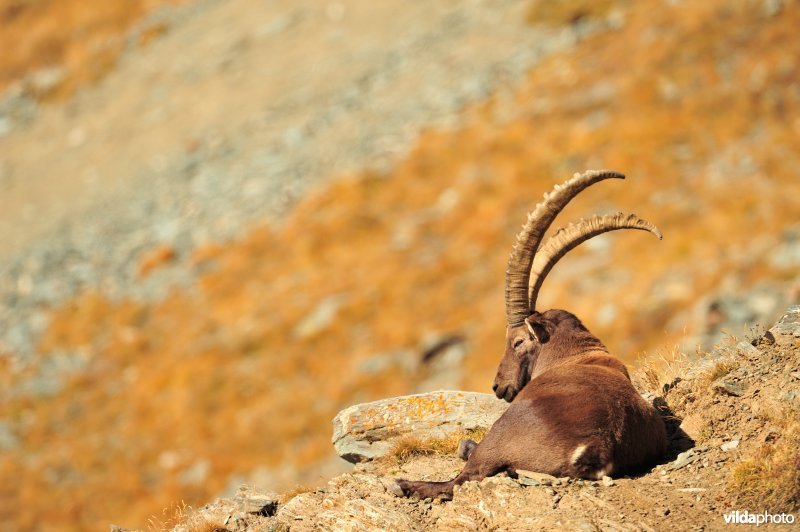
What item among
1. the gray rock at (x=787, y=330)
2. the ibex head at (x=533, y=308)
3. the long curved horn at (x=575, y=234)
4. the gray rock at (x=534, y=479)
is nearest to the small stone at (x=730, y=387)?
the gray rock at (x=787, y=330)

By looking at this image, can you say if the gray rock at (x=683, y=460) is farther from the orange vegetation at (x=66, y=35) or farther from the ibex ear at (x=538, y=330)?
the orange vegetation at (x=66, y=35)

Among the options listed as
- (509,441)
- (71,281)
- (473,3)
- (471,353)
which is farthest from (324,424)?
(473,3)

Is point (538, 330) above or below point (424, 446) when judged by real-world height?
above

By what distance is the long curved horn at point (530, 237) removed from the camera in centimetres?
943

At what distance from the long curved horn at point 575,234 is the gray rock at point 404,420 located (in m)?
1.38

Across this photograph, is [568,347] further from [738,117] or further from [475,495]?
[738,117]

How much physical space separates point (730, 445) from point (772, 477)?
38.1 inches

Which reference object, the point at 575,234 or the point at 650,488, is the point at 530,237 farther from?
the point at 650,488

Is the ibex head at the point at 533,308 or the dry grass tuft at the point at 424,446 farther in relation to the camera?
the dry grass tuft at the point at 424,446

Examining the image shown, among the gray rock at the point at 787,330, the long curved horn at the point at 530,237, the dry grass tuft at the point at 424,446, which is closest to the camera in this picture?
the long curved horn at the point at 530,237

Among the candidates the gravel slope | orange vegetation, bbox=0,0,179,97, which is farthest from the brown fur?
orange vegetation, bbox=0,0,179,97

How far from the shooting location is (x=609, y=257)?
1034 inches

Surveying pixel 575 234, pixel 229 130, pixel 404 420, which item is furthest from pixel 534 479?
pixel 229 130

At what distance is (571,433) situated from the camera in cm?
812
